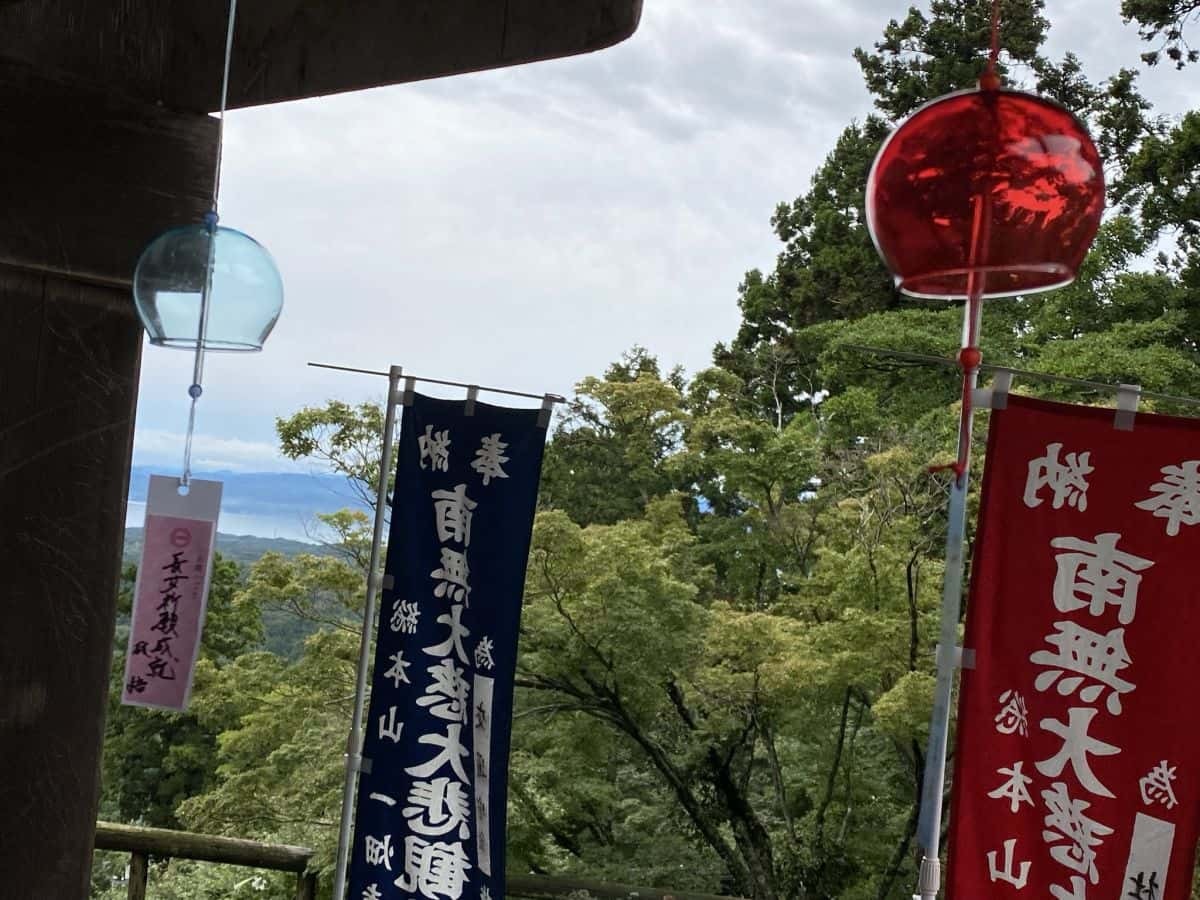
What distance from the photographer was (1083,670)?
171 centimetres

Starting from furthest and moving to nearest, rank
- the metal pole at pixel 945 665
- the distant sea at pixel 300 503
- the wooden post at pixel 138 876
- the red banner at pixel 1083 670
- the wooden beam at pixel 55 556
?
the distant sea at pixel 300 503 → the wooden post at pixel 138 876 → the metal pole at pixel 945 665 → the red banner at pixel 1083 670 → the wooden beam at pixel 55 556

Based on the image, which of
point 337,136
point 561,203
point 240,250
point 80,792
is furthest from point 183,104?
point 561,203

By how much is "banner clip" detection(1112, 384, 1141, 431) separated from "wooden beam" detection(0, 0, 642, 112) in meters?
0.87

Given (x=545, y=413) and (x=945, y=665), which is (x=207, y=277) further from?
(x=545, y=413)

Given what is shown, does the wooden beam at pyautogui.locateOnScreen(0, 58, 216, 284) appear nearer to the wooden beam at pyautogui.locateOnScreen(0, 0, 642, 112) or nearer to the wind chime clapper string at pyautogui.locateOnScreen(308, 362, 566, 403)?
the wooden beam at pyautogui.locateOnScreen(0, 0, 642, 112)

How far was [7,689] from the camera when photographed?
129cm

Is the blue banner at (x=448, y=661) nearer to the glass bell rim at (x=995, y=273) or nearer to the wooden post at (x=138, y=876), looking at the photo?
the wooden post at (x=138, y=876)

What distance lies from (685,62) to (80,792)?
1018 cm

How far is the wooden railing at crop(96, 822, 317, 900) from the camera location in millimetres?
2270

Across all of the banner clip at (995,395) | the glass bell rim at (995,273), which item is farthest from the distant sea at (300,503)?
the glass bell rim at (995,273)

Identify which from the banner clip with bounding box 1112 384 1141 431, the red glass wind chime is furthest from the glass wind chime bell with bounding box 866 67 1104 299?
the banner clip with bounding box 1112 384 1141 431

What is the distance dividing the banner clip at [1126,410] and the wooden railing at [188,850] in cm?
161

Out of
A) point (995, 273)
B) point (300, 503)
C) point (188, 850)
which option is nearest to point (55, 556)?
point (995, 273)

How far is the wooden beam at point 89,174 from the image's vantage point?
131 centimetres
